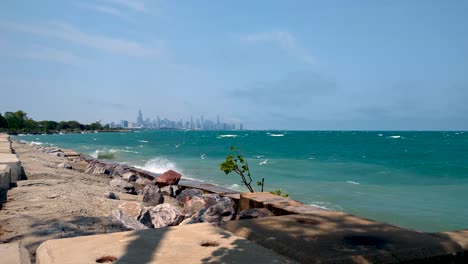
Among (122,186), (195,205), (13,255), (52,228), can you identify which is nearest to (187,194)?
(122,186)

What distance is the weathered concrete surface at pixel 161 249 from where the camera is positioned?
284 cm

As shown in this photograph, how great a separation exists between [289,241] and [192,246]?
0.84m

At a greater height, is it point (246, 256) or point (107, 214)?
point (246, 256)

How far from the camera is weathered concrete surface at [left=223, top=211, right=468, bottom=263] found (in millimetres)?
2934

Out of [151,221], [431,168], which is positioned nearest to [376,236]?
[151,221]

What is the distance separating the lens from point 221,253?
2959mm

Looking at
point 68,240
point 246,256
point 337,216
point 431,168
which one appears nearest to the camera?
point 246,256

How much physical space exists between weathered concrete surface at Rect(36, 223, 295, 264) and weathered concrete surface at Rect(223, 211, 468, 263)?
0.17 m

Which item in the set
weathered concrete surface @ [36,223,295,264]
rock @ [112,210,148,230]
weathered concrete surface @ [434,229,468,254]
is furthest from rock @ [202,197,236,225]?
weathered concrete surface @ [434,229,468,254]

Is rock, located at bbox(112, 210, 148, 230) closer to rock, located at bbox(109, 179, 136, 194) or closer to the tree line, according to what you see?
rock, located at bbox(109, 179, 136, 194)

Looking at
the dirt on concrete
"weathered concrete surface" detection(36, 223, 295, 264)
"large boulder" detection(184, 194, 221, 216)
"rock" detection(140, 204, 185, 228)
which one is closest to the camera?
"weathered concrete surface" detection(36, 223, 295, 264)

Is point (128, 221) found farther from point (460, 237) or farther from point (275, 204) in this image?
point (460, 237)

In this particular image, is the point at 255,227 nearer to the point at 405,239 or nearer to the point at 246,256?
the point at 246,256

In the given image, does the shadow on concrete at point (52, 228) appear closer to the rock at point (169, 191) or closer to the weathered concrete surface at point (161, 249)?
the weathered concrete surface at point (161, 249)
